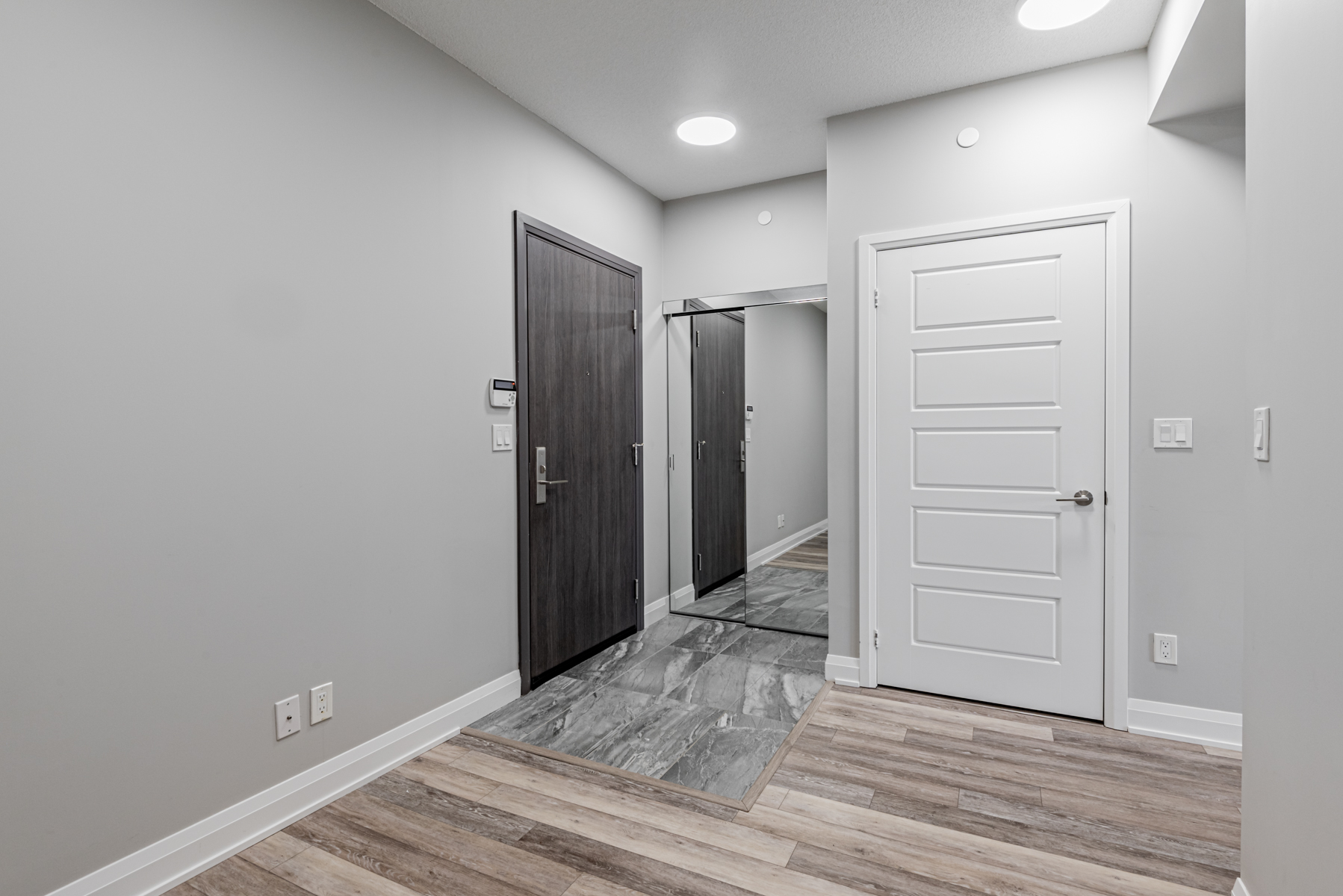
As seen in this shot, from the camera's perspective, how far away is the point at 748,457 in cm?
399

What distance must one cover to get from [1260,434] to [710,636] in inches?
109

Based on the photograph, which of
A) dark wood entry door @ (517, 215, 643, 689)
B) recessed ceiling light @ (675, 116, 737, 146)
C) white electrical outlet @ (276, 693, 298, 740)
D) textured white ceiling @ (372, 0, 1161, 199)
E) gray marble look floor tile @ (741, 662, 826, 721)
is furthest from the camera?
recessed ceiling light @ (675, 116, 737, 146)

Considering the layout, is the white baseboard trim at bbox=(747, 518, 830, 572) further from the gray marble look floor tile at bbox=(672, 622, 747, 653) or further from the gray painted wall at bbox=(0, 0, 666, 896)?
the gray painted wall at bbox=(0, 0, 666, 896)

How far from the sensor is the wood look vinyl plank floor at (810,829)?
1683 millimetres

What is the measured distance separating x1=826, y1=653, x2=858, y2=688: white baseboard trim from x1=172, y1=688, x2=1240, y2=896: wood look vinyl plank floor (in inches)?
20.8

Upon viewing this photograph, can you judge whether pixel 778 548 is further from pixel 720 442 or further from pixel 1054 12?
pixel 1054 12

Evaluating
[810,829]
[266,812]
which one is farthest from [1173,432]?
[266,812]

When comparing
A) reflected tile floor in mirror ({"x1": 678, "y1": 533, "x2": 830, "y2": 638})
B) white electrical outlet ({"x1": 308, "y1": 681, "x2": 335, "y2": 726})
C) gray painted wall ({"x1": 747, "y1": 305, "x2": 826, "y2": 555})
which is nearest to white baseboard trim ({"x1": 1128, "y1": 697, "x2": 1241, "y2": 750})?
reflected tile floor in mirror ({"x1": 678, "y1": 533, "x2": 830, "y2": 638})

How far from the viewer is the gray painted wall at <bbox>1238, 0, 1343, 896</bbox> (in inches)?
44.3

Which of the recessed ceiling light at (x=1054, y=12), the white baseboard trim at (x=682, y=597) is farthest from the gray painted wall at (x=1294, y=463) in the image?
the white baseboard trim at (x=682, y=597)

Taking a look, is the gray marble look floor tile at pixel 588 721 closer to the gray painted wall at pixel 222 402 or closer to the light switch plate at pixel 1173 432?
the gray painted wall at pixel 222 402

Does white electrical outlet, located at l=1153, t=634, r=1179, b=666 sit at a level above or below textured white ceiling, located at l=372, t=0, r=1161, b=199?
below

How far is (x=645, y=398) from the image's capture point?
393 cm

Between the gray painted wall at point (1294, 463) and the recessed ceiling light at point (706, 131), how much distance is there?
6.65ft
